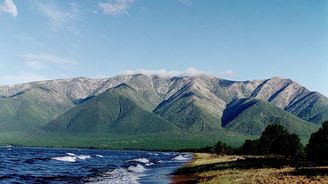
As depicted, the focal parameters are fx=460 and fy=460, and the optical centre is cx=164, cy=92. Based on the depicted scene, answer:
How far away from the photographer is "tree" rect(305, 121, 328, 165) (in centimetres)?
9291

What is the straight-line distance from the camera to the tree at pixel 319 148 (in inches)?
3658

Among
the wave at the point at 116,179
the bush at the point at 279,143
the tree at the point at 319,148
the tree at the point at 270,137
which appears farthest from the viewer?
the tree at the point at 270,137

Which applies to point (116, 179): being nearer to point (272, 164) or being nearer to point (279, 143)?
point (272, 164)

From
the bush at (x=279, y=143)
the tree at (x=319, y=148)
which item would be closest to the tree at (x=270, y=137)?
the bush at (x=279, y=143)

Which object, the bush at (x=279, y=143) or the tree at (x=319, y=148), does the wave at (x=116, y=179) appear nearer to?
the tree at (x=319, y=148)

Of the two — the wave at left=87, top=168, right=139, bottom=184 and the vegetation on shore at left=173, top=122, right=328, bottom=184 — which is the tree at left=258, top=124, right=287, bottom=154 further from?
the wave at left=87, top=168, right=139, bottom=184

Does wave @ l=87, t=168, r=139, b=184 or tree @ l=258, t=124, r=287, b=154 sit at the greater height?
tree @ l=258, t=124, r=287, b=154

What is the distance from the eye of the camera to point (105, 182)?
214ft

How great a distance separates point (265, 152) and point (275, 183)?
136 metres

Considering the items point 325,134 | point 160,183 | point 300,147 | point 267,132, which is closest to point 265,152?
point 267,132

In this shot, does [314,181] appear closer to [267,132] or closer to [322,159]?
[322,159]

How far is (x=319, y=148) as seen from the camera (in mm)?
95125

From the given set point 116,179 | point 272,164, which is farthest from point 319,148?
point 116,179

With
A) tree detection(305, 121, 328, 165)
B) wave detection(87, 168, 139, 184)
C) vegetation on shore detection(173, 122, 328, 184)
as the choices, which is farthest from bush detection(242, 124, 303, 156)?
wave detection(87, 168, 139, 184)
